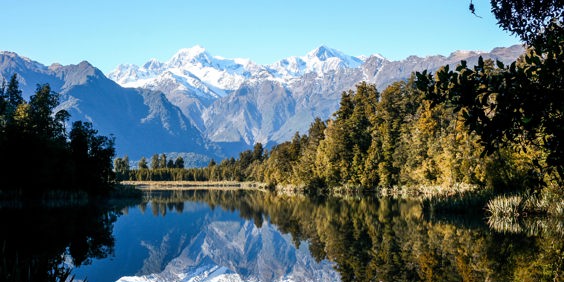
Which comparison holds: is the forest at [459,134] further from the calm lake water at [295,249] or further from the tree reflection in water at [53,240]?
the tree reflection in water at [53,240]

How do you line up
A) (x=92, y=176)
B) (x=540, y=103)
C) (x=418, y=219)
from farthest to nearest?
(x=92, y=176) < (x=418, y=219) < (x=540, y=103)

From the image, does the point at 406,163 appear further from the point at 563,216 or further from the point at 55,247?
the point at 55,247

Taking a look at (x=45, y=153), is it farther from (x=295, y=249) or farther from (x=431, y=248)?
(x=431, y=248)

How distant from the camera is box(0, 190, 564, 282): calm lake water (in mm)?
17828

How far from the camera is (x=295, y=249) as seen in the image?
27172 millimetres

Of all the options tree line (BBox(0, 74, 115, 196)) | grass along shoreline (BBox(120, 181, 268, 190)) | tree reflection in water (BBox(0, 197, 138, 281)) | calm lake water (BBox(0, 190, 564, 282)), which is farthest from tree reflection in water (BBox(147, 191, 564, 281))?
grass along shoreline (BBox(120, 181, 268, 190))

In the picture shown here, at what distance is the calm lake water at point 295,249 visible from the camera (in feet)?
58.5

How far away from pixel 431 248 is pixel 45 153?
1559 inches

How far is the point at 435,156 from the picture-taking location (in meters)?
62.5

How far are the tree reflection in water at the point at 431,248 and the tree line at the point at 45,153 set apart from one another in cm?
2574

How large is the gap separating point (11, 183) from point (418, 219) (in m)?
35.5

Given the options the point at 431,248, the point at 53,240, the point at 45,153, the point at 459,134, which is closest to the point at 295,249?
the point at 431,248

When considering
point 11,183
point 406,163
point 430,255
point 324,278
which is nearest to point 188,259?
point 324,278

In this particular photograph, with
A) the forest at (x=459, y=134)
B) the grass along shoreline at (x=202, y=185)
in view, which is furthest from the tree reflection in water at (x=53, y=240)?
the grass along shoreline at (x=202, y=185)
